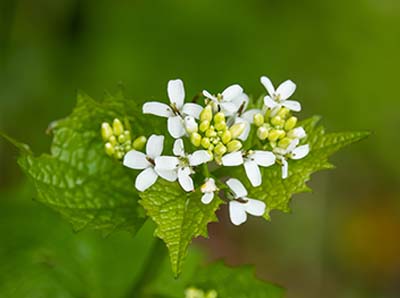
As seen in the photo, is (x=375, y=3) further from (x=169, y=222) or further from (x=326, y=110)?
(x=169, y=222)

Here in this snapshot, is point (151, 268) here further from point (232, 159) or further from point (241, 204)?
point (232, 159)

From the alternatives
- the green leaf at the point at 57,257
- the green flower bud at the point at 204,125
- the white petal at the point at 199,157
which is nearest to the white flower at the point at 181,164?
the white petal at the point at 199,157

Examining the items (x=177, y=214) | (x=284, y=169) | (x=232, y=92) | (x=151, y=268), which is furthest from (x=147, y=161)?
(x=151, y=268)

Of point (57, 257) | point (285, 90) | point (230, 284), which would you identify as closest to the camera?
point (285, 90)

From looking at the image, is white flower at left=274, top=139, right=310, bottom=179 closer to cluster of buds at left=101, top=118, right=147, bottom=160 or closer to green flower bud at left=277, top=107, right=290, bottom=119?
green flower bud at left=277, top=107, right=290, bottom=119

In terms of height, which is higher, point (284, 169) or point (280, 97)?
point (280, 97)

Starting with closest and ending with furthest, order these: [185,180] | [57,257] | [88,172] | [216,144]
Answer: [185,180] < [216,144] < [88,172] < [57,257]

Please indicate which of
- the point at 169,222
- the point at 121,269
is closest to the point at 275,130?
the point at 169,222
